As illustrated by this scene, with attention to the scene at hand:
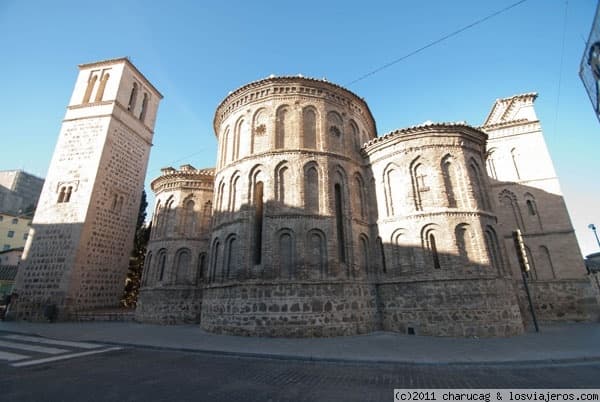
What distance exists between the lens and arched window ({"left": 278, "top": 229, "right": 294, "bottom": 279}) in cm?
1273

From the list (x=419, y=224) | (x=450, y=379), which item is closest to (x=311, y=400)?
(x=450, y=379)

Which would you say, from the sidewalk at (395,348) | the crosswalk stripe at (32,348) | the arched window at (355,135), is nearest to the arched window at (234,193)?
the sidewalk at (395,348)

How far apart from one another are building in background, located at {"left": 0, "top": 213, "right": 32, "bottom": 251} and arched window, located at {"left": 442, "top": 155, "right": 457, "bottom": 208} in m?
57.6

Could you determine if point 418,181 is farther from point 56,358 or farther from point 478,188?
point 56,358

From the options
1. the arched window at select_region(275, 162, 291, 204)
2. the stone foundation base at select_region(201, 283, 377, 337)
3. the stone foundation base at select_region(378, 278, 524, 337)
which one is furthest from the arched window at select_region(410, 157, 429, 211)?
the arched window at select_region(275, 162, 291, 204)

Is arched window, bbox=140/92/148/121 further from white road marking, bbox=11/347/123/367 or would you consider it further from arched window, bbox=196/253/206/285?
white road marking, bbox=11/347/123/367

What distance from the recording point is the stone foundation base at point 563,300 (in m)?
17.2

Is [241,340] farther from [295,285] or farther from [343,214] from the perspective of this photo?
[343,214]

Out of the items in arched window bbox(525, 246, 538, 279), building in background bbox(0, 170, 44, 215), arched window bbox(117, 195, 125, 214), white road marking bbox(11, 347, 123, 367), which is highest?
building in background bbox(0, 170, 44, 215)

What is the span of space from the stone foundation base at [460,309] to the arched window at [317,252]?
4.24m

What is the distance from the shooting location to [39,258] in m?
18.7

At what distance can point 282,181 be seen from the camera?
1438cm

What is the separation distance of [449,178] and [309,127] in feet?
26.1

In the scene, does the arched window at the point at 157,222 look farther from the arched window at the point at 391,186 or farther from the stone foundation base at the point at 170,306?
the arched window at the point at 391,186
